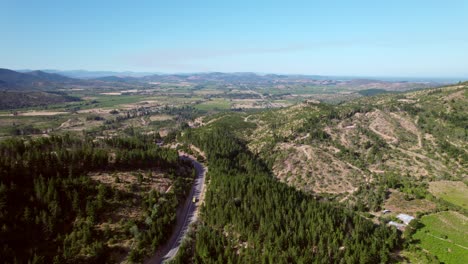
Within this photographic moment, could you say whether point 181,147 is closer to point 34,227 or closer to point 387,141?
point 34,227

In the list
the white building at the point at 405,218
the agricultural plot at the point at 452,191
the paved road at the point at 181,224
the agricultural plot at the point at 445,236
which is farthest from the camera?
the agricultural plot at the point at 452,191

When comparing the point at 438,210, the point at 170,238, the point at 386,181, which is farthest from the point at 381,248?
the point at 170,238

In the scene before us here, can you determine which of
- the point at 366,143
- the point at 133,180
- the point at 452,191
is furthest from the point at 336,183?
the point at 133,180

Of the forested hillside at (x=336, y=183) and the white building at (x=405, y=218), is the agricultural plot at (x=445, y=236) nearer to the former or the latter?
the forested hillside at (x=336, y=183)

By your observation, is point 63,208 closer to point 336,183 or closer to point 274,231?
point 274,231

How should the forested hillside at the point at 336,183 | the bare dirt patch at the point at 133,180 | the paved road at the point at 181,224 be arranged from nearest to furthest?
the paved road at the point at 181,224
the forested hillside at the point at 336,183
the bare dirt patch at the point at 133,180

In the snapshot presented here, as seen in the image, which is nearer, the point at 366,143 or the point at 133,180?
the point at 133,180

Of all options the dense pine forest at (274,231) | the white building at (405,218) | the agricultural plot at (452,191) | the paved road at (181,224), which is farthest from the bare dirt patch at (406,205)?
the paved road at (181,224)
